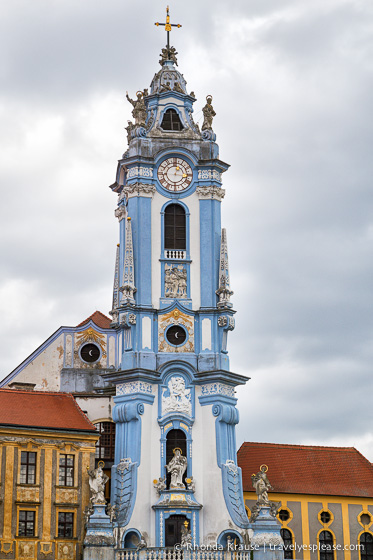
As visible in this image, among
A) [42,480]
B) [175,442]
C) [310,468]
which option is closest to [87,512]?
[42,480]

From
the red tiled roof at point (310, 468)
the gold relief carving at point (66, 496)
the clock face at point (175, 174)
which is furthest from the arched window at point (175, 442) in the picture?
the clock face at point (175, 174)

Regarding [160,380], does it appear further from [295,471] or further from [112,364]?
[295,471]

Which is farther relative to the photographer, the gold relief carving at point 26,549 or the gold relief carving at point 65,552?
the gold relief carving at point 65,552

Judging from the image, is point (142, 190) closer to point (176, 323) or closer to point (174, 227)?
point (174, 227)

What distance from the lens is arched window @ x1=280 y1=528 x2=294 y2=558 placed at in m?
50.9

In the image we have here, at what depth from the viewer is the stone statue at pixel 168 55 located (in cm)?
5412

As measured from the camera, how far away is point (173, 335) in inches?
1946

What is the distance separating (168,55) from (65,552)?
23927 mm

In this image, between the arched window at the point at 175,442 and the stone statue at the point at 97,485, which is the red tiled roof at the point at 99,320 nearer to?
the arched window at the point at 175,442

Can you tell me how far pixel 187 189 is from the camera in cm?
5106

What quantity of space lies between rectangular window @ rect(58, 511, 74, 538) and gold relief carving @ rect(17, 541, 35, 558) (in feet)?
4.17

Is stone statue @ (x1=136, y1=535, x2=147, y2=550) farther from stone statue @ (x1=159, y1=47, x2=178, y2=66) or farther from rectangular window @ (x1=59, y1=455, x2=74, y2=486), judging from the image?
stone statue @ (x1=159, y1=47, x2=178, y2=66)

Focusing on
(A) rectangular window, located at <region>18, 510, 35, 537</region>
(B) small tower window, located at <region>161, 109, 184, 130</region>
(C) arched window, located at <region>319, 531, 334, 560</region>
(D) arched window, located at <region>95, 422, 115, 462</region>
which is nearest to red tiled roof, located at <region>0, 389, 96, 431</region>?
(D) arched window, located at <region>95, 422, 115, 462</region>

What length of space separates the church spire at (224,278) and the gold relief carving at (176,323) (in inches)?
62.2
